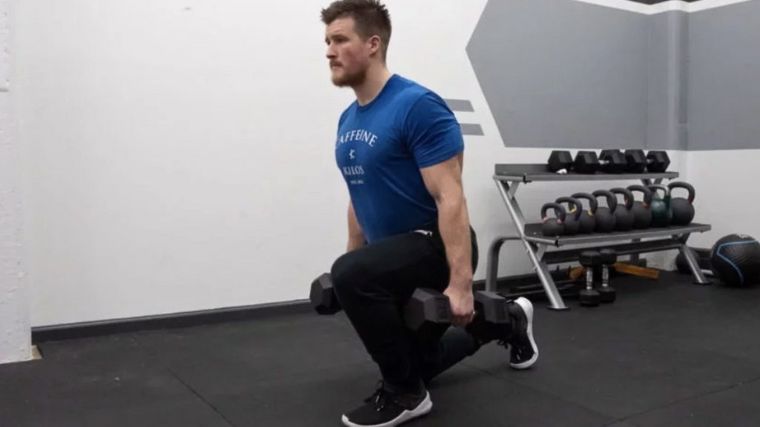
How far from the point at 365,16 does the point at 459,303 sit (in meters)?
0.80

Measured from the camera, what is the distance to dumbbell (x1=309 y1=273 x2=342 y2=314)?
1.95 m

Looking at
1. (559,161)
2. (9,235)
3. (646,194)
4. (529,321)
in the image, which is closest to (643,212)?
(646,194)

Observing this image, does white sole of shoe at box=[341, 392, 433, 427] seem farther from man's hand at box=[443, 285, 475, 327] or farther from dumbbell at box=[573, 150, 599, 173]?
dumbbell at box=[573, 150, 599, 173]

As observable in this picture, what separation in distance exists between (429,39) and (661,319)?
5.98ft

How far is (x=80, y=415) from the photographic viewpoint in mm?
1929

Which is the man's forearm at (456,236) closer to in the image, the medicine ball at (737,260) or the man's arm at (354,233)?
the man's arm at (354,233)

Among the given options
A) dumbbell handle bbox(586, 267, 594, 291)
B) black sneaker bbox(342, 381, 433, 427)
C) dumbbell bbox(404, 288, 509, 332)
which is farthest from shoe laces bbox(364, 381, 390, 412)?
dumbbell handle bbox(586, 267, 594, 291)

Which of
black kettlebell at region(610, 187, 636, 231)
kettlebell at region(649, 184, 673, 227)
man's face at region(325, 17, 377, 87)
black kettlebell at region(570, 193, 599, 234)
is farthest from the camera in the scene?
kettlebell at region(649, 184, 673, 227)

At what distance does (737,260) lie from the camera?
375 cm

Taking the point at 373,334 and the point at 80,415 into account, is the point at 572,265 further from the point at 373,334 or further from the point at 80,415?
the point at 80,415

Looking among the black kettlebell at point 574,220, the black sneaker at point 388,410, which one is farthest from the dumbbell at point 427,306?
the black kettlebell at point 574,220

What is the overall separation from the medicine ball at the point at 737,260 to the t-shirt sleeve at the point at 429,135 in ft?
8.85

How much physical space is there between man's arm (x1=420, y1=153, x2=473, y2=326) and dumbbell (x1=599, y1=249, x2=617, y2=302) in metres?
1.90

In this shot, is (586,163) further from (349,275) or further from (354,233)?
(349,275)
